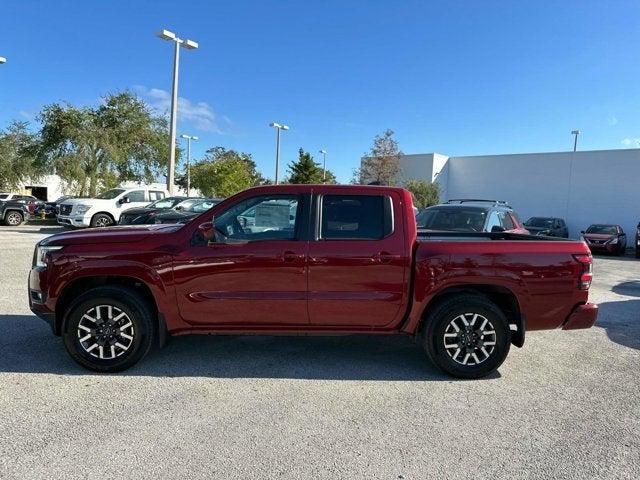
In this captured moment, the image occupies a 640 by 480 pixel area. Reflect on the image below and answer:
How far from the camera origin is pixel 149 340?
4535 mm

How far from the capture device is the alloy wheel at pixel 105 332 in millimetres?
4508

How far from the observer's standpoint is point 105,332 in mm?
4512

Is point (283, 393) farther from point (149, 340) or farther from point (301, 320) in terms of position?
point (149, 340)

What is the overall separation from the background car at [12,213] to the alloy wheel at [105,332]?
73.2 feet

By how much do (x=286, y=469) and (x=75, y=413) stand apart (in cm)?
178

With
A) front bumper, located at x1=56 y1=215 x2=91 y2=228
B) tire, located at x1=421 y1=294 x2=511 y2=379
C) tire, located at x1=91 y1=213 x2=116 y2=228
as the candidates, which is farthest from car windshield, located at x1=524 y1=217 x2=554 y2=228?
tire, located at x1=421 y1=294 x2=511 y2=379

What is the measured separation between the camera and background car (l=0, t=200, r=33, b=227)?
2291 cm

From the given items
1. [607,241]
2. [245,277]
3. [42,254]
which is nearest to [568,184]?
[607,241]

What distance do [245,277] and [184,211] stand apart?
527 inches

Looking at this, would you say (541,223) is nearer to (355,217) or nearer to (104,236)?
(355,217)

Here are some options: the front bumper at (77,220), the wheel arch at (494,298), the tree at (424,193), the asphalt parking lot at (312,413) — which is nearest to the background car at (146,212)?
the front bumper at (77,220)

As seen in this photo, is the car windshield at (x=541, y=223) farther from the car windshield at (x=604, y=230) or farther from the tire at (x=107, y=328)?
the tire at (x=107, y=328)

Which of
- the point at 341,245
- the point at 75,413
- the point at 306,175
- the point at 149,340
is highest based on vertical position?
the point at 306,175

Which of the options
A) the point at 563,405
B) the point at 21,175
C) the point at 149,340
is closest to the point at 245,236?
the point at 149,340
